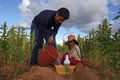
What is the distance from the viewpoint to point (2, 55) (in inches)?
207

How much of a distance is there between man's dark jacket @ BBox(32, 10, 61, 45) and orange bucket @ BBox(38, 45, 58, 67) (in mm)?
440

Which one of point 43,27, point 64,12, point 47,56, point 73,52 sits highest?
point 64,12

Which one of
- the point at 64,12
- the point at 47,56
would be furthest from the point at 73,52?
the point at 64,12

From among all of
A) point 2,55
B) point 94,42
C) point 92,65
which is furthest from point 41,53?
point 94,42

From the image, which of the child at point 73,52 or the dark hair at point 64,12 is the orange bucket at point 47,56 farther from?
the dark hair at point 64,12

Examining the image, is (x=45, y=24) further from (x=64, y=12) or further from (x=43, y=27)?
(x=64, y=12)

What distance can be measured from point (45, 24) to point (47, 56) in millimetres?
893

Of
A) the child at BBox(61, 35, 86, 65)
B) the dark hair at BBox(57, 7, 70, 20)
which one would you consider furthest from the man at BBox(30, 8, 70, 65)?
the child at BBox(61, 35, 86, 65)

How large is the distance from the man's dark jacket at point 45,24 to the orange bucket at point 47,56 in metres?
0.44

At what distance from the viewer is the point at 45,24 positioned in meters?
5.28

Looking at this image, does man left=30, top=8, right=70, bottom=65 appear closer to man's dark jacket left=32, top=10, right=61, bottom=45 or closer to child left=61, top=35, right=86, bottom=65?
man's dark jacket left=32, top=10, right=61, bottom=45

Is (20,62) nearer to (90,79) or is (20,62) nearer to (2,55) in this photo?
(2,55)

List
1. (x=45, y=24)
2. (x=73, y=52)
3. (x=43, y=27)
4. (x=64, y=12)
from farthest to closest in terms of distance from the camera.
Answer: (x=73, y=52), (x=43, y=27), (x=45, y=24), (x=64, y=12)

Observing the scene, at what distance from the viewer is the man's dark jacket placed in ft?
17.4
